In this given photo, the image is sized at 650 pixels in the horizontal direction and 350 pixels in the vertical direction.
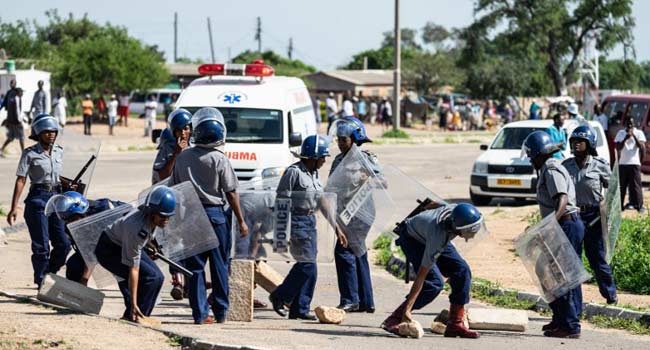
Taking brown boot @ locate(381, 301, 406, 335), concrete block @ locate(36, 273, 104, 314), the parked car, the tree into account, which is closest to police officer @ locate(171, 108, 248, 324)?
concrete block @ locate(36, 273, 104, 314)

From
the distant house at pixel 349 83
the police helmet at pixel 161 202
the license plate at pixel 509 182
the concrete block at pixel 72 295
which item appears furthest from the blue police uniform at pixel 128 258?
the distant house at pixel 349 83

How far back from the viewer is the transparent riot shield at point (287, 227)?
10.7 metres

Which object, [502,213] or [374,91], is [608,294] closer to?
[502,213]

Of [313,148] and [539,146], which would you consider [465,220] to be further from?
[313,148]

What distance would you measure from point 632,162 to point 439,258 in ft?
36.5

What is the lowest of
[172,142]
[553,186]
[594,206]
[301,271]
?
[301,271]

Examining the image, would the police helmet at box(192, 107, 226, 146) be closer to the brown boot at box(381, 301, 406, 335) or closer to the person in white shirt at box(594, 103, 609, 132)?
the brown boot at box(381, 301, 406, 335)

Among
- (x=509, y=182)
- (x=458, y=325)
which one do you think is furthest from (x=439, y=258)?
(x=509, y=182)

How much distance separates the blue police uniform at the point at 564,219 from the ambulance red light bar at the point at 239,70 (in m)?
9.69

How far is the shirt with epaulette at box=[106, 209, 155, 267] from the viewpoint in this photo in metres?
9.76

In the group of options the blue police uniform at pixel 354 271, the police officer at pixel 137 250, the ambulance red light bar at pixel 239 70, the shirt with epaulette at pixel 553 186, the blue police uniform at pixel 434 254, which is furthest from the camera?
the ambulance red light bar at pixel 239 70

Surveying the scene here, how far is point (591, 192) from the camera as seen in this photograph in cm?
1141

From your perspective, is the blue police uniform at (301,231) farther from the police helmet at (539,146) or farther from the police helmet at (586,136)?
the police helmet at (586,136)

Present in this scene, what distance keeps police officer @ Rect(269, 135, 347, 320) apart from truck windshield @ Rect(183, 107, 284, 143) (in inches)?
323
